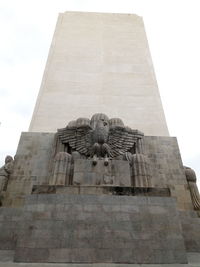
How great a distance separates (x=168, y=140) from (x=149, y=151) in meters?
0.85

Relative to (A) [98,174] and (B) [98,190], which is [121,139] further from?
(B) [98,190]

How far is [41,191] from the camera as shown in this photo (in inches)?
158

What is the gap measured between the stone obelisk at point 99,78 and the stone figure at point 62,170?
7.91 feet

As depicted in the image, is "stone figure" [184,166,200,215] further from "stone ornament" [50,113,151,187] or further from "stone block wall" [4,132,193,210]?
"stone ornament" [50,113,151,187]

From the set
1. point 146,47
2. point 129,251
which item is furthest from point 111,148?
point 146,47

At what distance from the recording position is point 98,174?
4.52 m

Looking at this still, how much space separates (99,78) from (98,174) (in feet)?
18.6

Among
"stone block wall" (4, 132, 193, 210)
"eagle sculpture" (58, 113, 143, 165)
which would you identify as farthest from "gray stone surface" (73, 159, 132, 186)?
"eagle sculpture" (58, 113, 143, 165)

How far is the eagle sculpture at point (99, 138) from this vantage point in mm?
5215

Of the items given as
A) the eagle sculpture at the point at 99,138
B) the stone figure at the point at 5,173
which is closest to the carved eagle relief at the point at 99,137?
the eagle sculpture at the point at 99,138

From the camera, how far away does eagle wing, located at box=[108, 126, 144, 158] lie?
547 centimetres

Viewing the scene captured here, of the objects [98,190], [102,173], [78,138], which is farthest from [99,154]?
[98,190]

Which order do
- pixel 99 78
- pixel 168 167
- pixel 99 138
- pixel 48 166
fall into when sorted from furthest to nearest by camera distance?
1. pixel 99 78
2. pixel 168 167
3. pixel 48 166
4. pixel 99 138

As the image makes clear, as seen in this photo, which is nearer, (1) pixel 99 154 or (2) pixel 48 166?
(1) pixel 99 154
